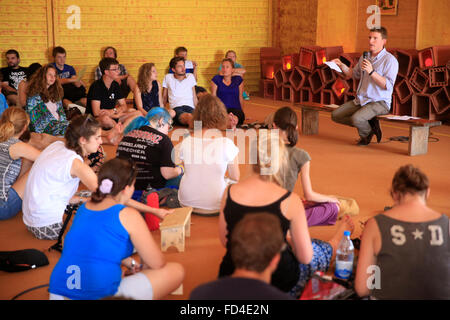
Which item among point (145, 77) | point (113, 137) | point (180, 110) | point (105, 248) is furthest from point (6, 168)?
point (180, 110)

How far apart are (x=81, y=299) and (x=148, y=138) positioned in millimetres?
1976

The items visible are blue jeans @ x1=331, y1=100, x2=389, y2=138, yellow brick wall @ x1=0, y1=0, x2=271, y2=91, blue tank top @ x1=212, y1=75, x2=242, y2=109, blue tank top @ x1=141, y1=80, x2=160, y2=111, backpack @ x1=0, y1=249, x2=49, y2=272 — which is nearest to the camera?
backpack @ x1=0, y1=249, x2=49, y2=272

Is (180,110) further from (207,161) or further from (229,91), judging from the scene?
(207,161)

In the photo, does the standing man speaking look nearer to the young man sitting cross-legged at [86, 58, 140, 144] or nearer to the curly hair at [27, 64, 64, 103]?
the young man sitting cross-legged at [86, 58, 140, 144]

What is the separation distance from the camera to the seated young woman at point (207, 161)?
4.19 metres

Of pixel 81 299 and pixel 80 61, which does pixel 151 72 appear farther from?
pixel 81 299

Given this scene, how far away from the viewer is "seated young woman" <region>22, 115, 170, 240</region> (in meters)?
3.76

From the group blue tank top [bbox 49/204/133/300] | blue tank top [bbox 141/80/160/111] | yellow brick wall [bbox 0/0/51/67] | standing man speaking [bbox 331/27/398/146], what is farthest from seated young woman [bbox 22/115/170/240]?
yellow brick wall [bbox 0/0/51/67]

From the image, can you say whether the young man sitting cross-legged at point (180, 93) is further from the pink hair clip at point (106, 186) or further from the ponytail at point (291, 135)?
the pink hair clip at point (106, 186)

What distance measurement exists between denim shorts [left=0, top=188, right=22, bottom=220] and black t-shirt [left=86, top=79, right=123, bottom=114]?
11.0 ft

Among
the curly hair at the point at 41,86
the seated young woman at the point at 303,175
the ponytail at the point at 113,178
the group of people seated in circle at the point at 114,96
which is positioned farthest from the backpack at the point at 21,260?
the curly hair at the point at 41,86

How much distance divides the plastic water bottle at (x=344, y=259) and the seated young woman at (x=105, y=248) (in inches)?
44.4

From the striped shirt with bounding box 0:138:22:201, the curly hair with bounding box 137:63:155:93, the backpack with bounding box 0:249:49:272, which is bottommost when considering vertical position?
the backpack with bounding box 0:249:49:272

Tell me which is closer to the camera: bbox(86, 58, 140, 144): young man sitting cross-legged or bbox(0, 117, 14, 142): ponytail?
bbox(0, 117, 14, 142): ponytail
